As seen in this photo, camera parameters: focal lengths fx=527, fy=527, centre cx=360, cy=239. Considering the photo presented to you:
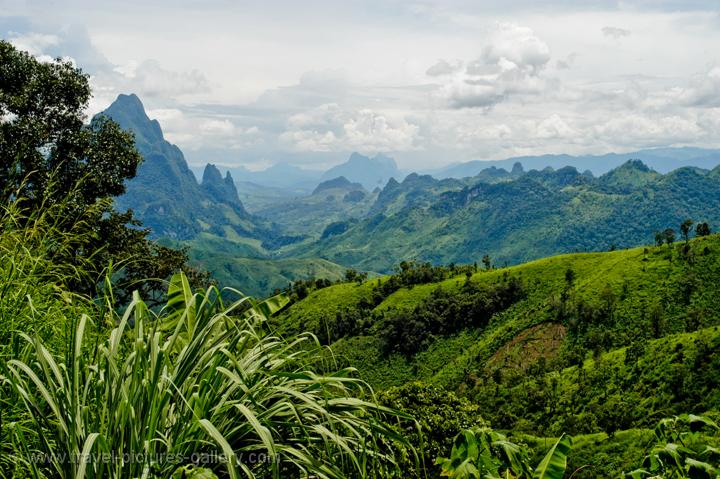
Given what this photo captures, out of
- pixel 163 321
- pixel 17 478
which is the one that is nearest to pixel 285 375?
pixel 17 478

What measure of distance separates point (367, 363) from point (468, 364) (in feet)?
56.6

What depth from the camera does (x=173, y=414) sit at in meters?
3.97

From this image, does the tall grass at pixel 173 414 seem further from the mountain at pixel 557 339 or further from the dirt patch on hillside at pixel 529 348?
the dirt patch on hillside at pixel 529 348

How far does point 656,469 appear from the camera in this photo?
386 centimetres

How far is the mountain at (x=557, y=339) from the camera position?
37906 mm

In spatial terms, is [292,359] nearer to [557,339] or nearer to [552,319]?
[557,339]

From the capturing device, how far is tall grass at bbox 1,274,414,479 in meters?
3.32

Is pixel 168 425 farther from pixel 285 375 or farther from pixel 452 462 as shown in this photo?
pixel 452 462

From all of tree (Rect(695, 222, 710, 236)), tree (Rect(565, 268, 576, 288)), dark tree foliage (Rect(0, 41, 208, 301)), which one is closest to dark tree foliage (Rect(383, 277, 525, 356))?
tree (Rect(565, 268, 576, 288))

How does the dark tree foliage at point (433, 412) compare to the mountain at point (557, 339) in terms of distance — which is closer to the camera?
the dark tree foliage at point (433, 412)

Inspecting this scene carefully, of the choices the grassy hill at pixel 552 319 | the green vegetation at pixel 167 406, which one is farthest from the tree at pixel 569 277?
the green vegetation at pixel 167 406

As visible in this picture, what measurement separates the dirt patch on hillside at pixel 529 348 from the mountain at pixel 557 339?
208 mm

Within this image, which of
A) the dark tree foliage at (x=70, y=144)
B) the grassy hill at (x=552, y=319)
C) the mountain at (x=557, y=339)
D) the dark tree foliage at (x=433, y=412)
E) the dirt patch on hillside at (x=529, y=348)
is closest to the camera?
the dark tree foliage at (x=433, y=412)

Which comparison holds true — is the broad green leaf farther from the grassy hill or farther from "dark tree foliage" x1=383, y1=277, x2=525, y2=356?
"dark tree foliage" x1=383, y1=277, x2=525, y2=356
